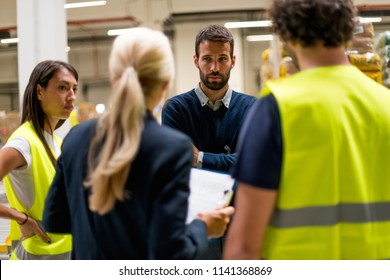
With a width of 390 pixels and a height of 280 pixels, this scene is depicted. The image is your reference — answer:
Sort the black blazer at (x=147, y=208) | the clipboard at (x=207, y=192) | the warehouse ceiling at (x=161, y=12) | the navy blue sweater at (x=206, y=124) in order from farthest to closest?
the warehouse ceiling at (x=161, y=12)
the navy blue sweater at (x=206, y=124)
the clipboard at (x=207, y=192)
the black blazer at (x=147, y=208)

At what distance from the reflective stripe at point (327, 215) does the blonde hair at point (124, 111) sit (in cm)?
41

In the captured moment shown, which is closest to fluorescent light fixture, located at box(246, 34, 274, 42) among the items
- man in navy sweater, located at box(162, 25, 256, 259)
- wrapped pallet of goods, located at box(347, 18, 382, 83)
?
man in navy sweater, located at box(162, 25, 256, 259)

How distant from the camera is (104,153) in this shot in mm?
1077

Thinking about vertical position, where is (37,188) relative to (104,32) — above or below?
below

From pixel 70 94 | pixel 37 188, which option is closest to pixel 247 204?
pixel 37 188

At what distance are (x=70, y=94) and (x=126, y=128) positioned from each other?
1100 mm

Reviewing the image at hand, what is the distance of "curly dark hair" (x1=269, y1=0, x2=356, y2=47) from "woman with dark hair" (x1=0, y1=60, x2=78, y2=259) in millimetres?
1216

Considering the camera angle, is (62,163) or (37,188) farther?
(37,188)

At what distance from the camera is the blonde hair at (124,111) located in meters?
1.06

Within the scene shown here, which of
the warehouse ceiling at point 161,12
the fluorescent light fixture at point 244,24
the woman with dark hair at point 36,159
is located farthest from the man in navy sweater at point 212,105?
the fluorescent light fixture at point 244,24

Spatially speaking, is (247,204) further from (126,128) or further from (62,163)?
(62,163)

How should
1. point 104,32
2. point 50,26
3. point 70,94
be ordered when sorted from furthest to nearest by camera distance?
1. point 104,32
2. point 50,26
3. point 70,94

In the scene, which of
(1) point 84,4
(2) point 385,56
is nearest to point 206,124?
(2) point 385,56

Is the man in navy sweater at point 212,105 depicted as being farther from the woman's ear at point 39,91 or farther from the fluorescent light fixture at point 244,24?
the fluorescent light fixture at point 244,24
